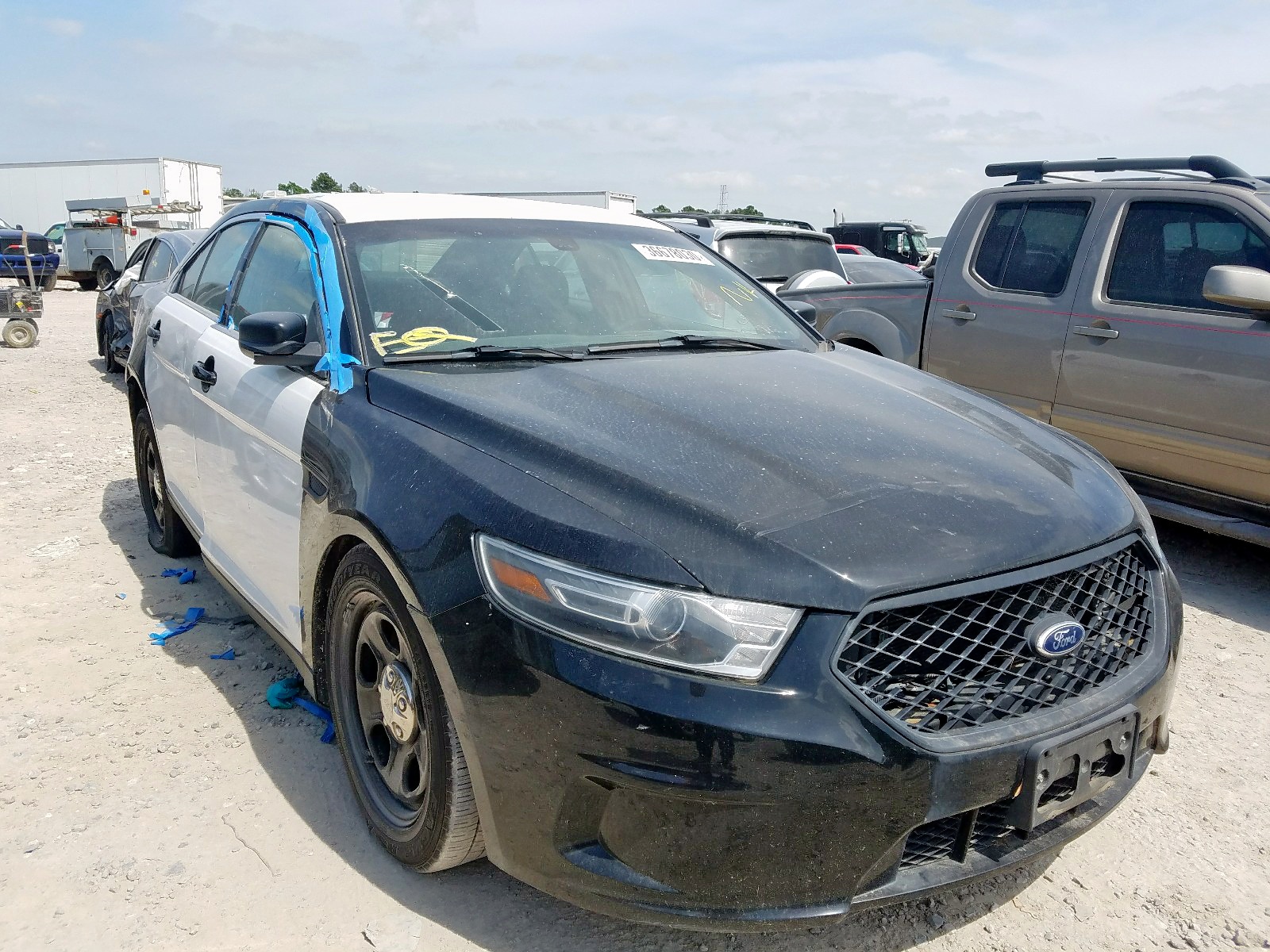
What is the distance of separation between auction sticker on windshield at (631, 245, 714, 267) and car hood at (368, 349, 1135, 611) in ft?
2.51

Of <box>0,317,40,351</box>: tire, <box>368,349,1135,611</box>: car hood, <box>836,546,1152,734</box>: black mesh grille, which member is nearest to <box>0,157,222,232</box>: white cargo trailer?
<box>0,317,40,351</box>: tire

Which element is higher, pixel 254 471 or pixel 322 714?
pixel 254 471

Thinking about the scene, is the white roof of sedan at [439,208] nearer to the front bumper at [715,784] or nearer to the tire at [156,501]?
the front bumper at [715,784]

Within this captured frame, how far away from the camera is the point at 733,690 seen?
1.87 metres

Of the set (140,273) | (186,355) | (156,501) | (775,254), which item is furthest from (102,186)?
(186,355)

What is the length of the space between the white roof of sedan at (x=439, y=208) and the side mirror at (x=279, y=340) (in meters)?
0.47

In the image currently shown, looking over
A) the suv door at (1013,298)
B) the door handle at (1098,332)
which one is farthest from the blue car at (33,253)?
the door handle at (1098,332)

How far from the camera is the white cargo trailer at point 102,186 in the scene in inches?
1101

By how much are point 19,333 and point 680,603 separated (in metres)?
14.3

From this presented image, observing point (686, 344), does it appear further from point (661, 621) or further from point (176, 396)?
point (176, 396)

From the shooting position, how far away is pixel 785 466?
2.30 metres

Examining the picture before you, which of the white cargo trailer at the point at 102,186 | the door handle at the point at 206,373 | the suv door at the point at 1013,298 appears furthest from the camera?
the white cargo trailer at the point at 102,186

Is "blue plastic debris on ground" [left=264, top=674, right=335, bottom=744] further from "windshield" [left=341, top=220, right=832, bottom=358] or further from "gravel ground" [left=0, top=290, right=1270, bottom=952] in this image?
"windshield" [left=341, top=220, right=832, bottom=358]

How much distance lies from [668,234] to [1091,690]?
2455 mm
